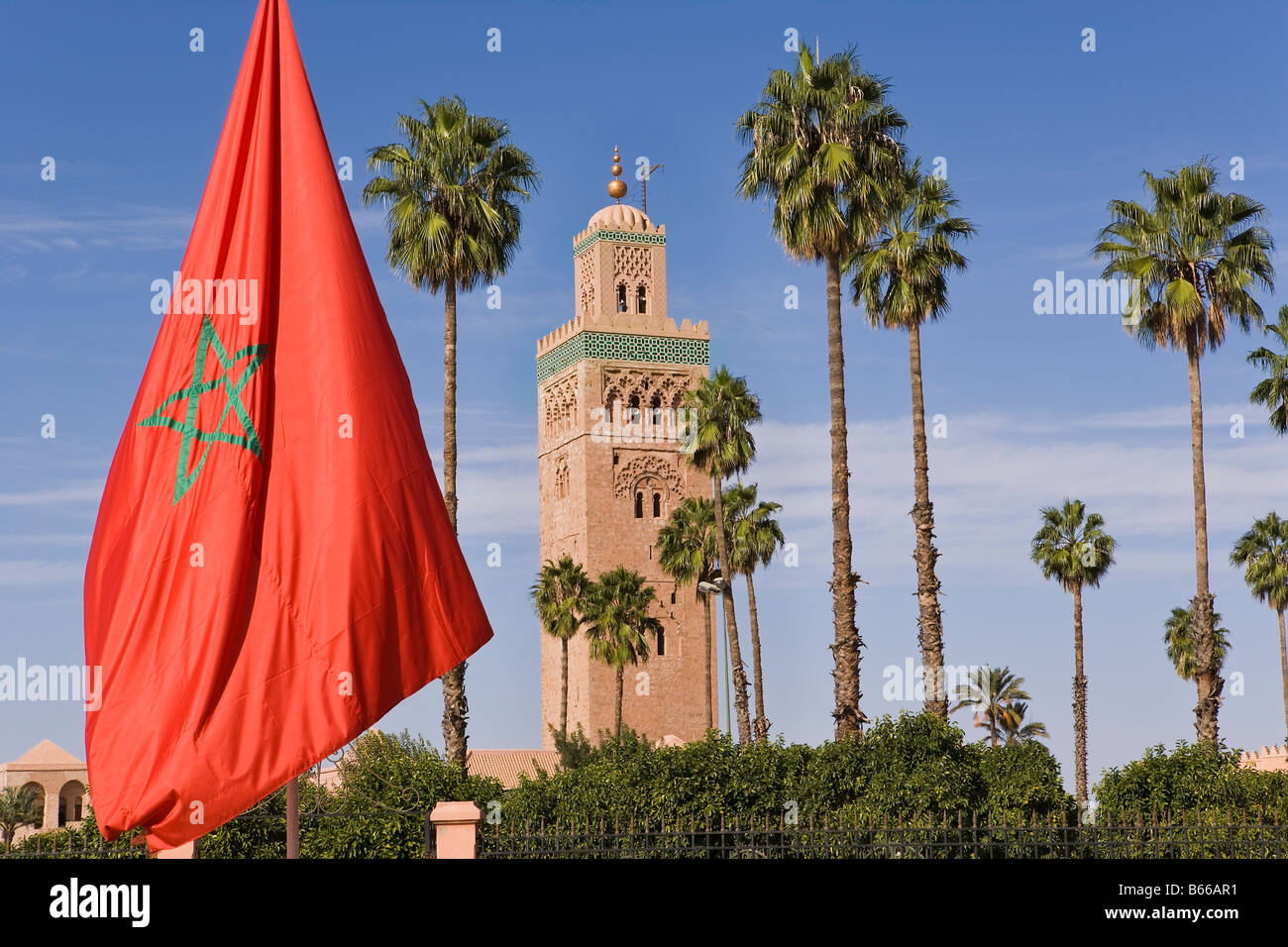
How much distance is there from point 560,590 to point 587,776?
29.5 m

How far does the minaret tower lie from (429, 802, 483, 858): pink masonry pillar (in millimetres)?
52282

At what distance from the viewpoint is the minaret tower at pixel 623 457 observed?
6662 cm

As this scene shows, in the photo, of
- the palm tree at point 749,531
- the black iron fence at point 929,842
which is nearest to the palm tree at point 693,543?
the palm tree at point 749,531

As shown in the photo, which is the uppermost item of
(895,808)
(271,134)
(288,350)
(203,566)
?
(271,134)

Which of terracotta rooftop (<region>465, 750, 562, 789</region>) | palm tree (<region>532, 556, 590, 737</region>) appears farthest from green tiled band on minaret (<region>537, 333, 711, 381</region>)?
terracotta rooftop (<region>465, 750, 562, 789</region>)

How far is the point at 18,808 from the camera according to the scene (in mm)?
62531

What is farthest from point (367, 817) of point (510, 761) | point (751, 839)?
point (510, 761)

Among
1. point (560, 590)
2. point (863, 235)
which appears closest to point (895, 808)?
point (863, 235)

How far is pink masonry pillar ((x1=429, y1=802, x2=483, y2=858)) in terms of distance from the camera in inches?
522

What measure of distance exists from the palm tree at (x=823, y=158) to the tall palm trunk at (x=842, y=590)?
1.68m

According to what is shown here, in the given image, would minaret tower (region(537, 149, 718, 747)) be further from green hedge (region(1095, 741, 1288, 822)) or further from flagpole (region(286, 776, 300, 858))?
flagpole (region(286, 776, 300, 858))

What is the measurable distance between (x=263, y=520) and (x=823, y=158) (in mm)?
22219
